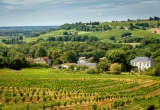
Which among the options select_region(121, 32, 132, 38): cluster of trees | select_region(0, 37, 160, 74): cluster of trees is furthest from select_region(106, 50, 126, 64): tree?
select_region(121, 32, 132, 38): cluster of trees

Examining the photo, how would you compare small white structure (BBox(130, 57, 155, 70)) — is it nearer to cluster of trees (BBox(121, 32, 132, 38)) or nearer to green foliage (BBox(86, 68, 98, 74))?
green foliage (BBox(86, 68, 98, 74))

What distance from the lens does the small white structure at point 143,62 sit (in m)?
87.6

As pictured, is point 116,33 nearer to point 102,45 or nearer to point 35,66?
point 102,45

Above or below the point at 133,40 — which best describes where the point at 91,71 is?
below

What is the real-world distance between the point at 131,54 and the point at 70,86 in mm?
54575

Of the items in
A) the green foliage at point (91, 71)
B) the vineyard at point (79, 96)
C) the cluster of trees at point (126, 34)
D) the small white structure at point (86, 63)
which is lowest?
the small white structure at point (86, 63)

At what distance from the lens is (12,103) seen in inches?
1289

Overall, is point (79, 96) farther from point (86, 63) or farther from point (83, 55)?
point (83, 55)

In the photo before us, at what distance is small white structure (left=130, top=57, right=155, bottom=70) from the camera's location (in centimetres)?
8764

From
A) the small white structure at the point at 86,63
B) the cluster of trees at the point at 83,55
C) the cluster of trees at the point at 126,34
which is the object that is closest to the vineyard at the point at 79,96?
the cluster of trees at the point at 83,55

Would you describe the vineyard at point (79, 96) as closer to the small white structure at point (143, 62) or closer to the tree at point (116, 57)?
the tree at point (116, 57)

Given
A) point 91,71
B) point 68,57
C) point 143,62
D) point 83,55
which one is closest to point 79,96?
point 91,71

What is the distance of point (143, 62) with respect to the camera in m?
89.1

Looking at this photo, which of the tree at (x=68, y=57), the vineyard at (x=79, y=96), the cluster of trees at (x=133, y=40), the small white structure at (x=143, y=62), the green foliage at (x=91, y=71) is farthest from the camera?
the cluster of trees at (x=133, y=40)
